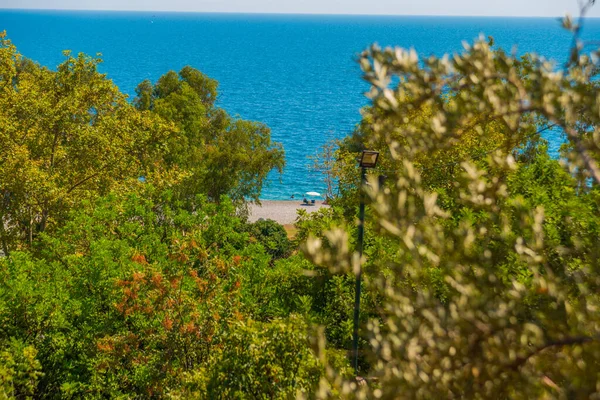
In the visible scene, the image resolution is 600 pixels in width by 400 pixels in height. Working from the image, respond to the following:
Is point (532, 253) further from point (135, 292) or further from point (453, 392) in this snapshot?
A: point (135, 292)

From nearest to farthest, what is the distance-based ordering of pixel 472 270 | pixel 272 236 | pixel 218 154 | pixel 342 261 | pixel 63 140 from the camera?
1. pixel 342 261
2. pixel 472 270
3. pixel 63 140
4. pixel 272 236
5. pixel 218 154

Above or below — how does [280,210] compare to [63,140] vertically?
above

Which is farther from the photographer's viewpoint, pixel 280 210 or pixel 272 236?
pixel 280 210

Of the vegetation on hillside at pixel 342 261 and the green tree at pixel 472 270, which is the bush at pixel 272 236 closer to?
the vegetation on hillside at pixel 342 261

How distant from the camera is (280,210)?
56.0 m

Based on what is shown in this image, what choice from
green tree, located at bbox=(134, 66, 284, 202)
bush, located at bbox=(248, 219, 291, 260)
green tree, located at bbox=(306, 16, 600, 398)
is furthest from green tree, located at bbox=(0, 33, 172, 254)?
green tree, located at bbox=(306, 16, 600, 398)

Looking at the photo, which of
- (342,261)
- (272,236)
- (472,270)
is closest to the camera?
(342,261)

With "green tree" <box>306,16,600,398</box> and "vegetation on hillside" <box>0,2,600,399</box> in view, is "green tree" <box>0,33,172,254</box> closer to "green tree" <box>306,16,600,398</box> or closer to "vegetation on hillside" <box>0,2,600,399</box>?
"vegetation on hillside" <box>0,2,600,399</box>

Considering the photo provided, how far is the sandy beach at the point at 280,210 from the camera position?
51.4 m

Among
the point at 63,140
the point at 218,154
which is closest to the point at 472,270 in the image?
the point at 63,140

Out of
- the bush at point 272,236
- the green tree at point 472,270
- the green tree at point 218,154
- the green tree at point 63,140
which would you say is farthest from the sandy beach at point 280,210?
the green tree at point 472,270

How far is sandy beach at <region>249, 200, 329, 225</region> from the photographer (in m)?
51.4

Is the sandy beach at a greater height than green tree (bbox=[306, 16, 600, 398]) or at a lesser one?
greater

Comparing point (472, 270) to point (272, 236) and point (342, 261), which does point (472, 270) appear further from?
point (272, 236)
